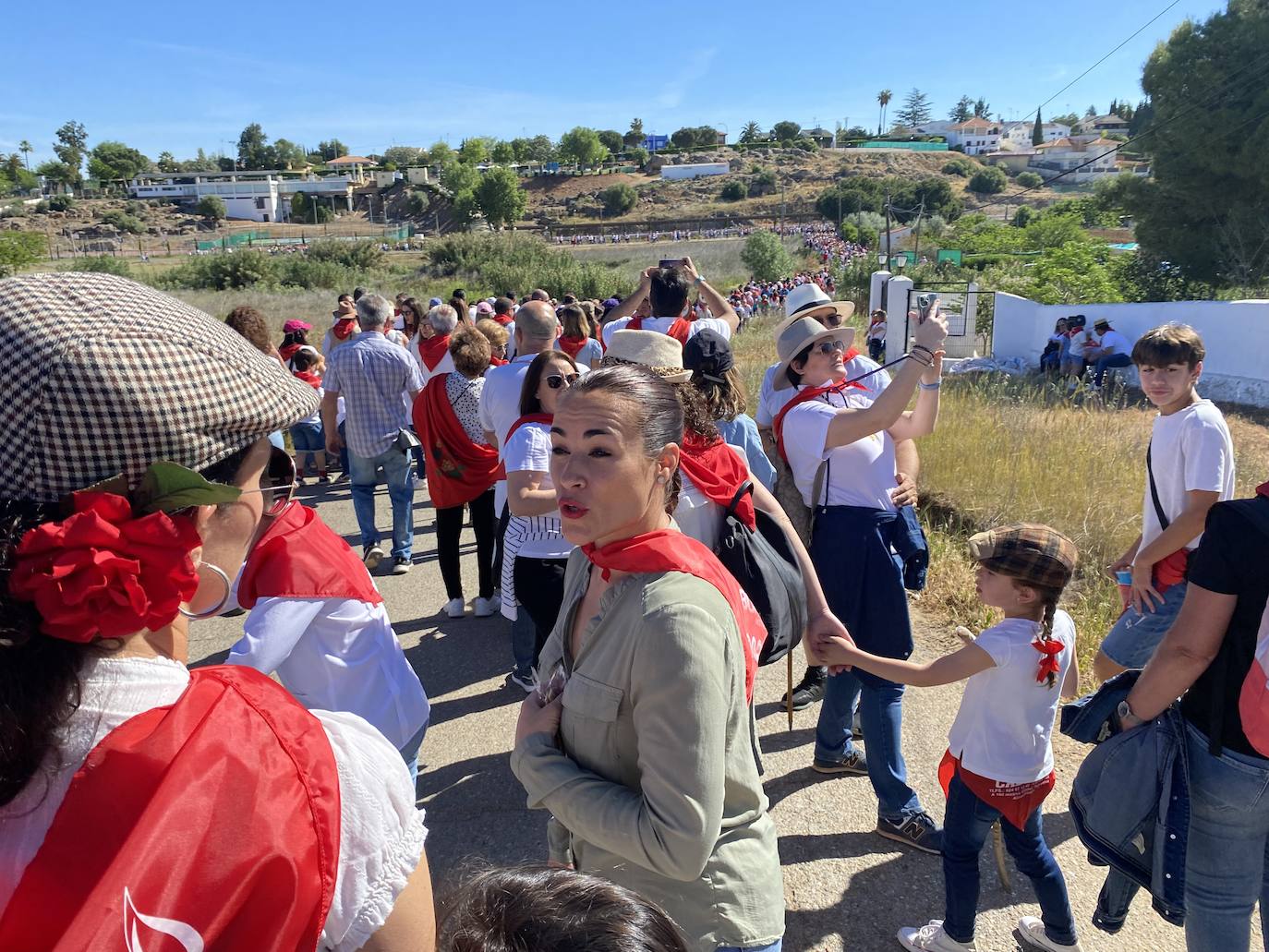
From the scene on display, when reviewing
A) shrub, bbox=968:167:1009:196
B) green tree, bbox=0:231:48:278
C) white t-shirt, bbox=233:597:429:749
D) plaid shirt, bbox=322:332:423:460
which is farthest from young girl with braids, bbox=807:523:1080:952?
shrub, bbox=968:167:1009:196

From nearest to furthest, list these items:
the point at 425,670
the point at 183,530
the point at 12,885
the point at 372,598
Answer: the point at 12,885
the point at 183,530
the point at 372,598
the point at 425,670

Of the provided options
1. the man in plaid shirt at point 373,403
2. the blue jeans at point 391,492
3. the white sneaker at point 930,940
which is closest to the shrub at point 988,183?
the man in plaid shirt at point 373,403

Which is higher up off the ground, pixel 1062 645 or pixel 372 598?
pixel 372 598

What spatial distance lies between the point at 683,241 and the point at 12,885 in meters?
64.5

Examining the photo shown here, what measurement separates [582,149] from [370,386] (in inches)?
4986

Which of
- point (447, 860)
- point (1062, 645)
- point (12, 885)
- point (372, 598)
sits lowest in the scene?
point (447, 860)

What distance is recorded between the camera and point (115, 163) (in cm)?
11369

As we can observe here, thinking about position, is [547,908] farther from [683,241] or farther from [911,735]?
[683,241]

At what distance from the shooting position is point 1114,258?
28.5 m

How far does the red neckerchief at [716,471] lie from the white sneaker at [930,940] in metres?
1.42

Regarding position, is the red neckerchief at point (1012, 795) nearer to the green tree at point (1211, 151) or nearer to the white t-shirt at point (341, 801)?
the white t-shirt at point (341, 801)

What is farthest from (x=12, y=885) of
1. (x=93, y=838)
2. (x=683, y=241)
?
(x=683, y=241)

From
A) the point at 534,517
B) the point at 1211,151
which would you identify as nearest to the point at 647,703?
the point at 534,517

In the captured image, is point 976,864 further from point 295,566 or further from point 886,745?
point 295,566
